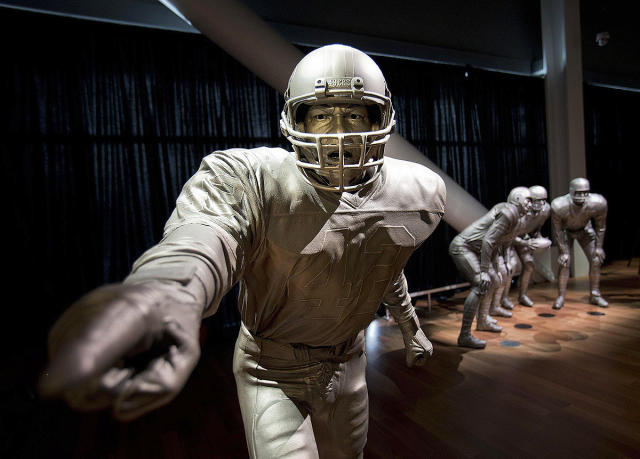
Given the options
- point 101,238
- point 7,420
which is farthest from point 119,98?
point 7,420

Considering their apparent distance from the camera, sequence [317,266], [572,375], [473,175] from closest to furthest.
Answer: [317,266] < [572,375] < [473,175]

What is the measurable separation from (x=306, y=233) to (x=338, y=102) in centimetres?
41

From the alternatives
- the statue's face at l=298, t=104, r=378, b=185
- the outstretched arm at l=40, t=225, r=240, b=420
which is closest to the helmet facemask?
the statue's face at l=298, t=104, r=378, b=185

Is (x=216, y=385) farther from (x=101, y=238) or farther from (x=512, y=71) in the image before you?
(x=512, y=71)

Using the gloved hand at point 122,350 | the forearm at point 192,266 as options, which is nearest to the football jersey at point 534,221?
the forearm at point 192,266

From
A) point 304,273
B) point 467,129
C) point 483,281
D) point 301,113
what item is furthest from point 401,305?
point 467,129

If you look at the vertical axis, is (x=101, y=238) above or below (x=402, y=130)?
below

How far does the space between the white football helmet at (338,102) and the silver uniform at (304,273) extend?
6cm

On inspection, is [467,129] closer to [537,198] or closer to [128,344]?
[537,198]

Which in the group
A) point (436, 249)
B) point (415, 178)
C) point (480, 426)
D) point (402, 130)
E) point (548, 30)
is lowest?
point (480, 426)

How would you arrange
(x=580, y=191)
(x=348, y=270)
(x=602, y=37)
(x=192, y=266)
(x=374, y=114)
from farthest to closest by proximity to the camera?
(x=602, y=37) < (x=580, y=191) < (x=374, y=114) < (x=348, y=270) < (x=192, y=266)

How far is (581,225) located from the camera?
522cm

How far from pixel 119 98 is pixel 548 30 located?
23.2ft

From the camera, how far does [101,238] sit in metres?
4.25
